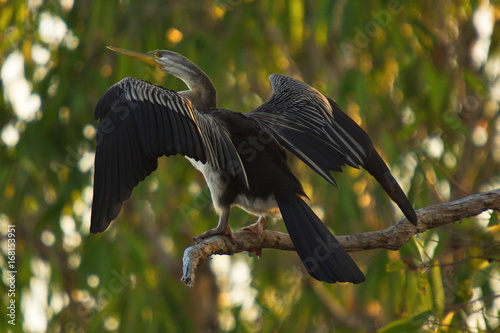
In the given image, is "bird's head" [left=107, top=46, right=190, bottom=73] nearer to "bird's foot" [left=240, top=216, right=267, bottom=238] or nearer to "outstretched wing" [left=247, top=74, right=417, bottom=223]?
"outstretched wing" [left=247, top=74, right=417, bottom=223]

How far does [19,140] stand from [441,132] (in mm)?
2848

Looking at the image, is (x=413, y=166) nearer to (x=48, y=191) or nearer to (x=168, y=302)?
(x=168, y=302)

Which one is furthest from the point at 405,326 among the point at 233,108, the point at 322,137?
the point at 233,108

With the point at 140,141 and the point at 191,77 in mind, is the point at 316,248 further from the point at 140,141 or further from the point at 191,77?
the point at 191,77

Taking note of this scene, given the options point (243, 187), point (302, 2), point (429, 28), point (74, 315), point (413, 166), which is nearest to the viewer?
point (243, 187)

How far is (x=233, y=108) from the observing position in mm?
5707

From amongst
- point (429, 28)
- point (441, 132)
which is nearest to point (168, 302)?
point (441, 132)

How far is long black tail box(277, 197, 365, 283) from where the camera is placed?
279 cm

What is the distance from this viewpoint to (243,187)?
10.6ft

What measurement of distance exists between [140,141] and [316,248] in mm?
719

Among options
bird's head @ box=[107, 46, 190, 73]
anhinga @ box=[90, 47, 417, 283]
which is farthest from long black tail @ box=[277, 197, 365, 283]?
bird's head @ box=[107, 46, 190, 73]

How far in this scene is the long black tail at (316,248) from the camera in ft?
9.16

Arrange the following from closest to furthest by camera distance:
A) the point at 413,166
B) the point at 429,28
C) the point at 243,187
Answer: the point at 243,187 < the point at 413,166 < the point at 429,28

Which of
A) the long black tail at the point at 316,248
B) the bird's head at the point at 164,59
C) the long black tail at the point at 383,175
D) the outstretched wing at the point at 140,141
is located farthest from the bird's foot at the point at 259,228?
the bird's head at the point at 164,59
